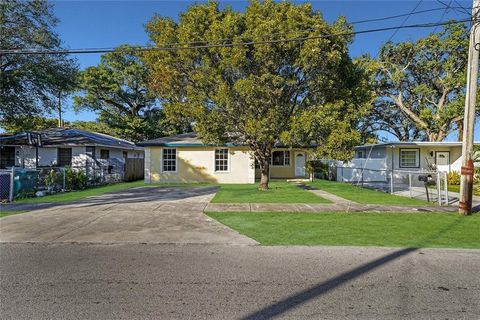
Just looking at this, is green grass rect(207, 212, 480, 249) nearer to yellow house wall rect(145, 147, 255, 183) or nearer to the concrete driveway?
the concrete driveway

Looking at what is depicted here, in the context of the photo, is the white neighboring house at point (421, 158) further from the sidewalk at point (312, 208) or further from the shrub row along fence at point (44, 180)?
the shrub row along fence at point (44, 180)

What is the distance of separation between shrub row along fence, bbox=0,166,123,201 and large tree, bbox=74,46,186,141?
16.4m

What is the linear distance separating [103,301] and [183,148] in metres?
18.6

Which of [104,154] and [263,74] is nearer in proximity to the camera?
[263,74]

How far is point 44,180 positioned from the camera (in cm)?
1580

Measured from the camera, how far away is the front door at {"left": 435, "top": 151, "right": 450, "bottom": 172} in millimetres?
22844

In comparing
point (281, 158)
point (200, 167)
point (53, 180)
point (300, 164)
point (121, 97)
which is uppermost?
point (121, 97)

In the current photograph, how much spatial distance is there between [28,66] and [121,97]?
20089 millimetres

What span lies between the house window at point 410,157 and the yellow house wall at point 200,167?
1018cm

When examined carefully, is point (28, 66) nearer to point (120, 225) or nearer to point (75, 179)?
point (75, 179)

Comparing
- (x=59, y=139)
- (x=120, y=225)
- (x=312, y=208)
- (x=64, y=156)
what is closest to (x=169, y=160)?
(x=64, y=156)

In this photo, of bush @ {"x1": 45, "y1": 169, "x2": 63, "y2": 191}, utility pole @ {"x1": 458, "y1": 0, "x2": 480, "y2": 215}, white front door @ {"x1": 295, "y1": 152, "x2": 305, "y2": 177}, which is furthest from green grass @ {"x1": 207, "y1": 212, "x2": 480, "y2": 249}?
white front door @ {"x1": 295, "y1": 152, "x2": 305, "y2": 177}

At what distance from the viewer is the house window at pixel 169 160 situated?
73.2 feet

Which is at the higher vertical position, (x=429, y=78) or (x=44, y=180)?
(x=429, y=78)
